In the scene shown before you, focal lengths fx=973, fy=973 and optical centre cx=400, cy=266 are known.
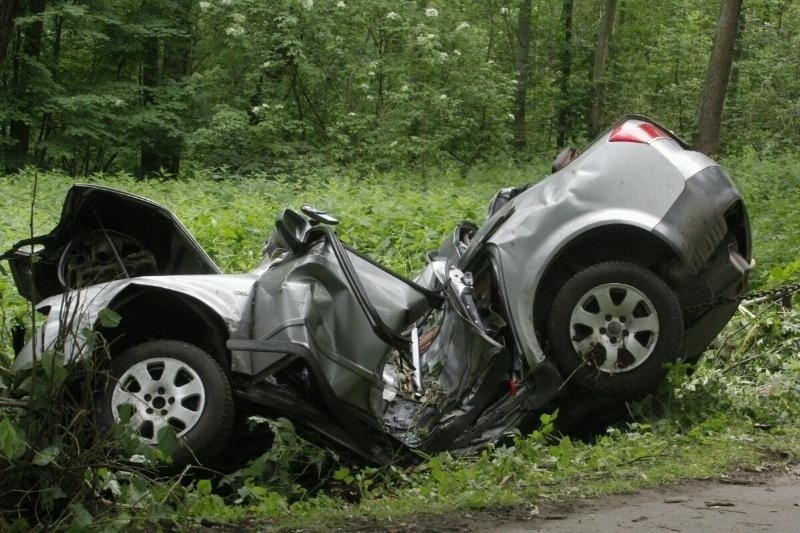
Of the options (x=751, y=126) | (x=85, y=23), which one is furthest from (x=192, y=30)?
(x=751, y=126)

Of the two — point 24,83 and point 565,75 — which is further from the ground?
point 565,75

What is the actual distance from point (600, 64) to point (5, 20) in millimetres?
24623

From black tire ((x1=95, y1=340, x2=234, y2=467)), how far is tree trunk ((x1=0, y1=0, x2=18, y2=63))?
1638 millimetres

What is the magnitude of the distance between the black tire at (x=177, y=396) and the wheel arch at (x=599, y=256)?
2035mm

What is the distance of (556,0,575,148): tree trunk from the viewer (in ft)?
96.7

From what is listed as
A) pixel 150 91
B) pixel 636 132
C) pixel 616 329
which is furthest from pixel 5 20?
pixel 150 91

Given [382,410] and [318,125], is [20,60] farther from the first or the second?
[382,410]

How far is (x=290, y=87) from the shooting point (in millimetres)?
22016

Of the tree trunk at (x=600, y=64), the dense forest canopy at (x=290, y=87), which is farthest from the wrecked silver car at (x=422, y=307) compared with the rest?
the tree trunk at (x=600, y=64)

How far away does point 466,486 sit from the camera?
15.4ft

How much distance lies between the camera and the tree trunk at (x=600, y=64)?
86.8 ft

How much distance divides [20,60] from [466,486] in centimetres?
2170

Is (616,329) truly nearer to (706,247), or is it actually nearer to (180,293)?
(706,247)

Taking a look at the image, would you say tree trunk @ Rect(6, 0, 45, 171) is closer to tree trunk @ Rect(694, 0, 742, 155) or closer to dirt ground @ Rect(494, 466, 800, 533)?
tree trunk @ Rect(694, 0, 742, 155)
